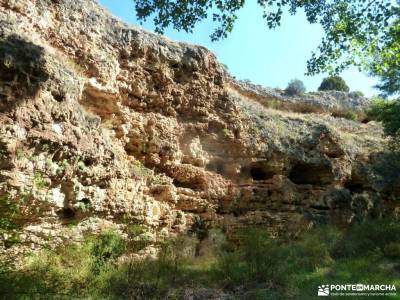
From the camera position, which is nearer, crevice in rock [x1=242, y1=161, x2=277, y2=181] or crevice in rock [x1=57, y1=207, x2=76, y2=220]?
crevice in rock [x1=57, y1=207, x2=76, y2=220]

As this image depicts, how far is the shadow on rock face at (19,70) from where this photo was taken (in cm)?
687

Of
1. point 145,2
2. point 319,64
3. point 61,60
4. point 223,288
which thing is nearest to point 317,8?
point 319,64

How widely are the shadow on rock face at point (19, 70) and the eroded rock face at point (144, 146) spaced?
0.02m

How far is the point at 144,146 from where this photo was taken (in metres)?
10.3

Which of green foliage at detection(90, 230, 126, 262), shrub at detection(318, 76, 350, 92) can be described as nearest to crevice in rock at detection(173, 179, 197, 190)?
green foliage at detection(90, 230, 126, 262)

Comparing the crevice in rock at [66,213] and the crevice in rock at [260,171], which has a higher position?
the crevice in rock at [260,171]

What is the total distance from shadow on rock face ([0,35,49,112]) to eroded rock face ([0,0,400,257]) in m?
0.02

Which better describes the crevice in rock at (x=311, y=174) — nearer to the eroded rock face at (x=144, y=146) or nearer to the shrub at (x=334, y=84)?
the eroded rock face at (x=144, y=146)

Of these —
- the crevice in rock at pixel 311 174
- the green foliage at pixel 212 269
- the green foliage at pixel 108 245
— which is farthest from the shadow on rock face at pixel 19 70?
the crevice in rock at pixel 311 174

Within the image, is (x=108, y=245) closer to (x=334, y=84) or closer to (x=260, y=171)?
(x=260, y=171)

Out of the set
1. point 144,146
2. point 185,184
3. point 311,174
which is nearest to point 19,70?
point 144,146

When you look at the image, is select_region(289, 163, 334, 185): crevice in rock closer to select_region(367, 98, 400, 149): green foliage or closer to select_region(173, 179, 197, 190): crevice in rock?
select_region(367, 98, 400, 149): green foliage

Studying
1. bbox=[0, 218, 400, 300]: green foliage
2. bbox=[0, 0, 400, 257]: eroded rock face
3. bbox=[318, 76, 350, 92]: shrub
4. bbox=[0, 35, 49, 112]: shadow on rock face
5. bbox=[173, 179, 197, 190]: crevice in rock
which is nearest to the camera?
bbox=[0, 218, 400, 300]: green foliage

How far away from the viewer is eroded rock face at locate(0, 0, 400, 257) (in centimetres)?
711
